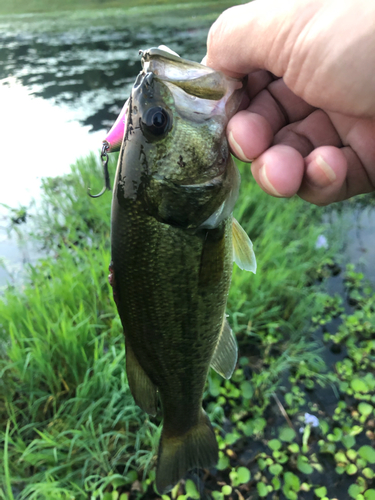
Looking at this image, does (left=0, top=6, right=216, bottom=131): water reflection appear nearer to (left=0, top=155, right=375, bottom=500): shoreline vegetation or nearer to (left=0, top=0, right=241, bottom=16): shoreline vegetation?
(left=0, top=0, right=241, bottom=16): shoreline vegetation

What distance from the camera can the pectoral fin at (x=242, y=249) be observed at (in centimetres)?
154

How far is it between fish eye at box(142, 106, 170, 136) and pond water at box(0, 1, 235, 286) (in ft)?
10.9

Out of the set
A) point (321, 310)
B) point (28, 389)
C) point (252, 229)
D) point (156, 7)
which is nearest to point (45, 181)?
point (252, 229)

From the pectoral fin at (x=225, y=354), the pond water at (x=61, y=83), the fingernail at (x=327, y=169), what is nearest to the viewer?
the fingernail at (x=327, y=169)

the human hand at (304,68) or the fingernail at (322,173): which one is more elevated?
the human hand at (304,68)

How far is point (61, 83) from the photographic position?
34.5 ft

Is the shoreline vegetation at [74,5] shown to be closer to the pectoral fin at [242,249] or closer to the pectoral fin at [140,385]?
the pectoral fin at [242,249]

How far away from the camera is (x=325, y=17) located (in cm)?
116

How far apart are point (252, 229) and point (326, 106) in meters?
2.62

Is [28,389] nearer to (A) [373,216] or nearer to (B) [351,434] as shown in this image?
(B) [351,434]

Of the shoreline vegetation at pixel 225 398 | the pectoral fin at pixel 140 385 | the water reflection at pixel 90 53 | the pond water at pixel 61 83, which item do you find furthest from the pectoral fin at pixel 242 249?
the water reflection at pixel 90 53

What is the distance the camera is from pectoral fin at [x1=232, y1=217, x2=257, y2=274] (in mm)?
1538

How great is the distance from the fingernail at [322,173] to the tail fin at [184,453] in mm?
1252

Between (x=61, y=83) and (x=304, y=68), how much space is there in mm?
10965
